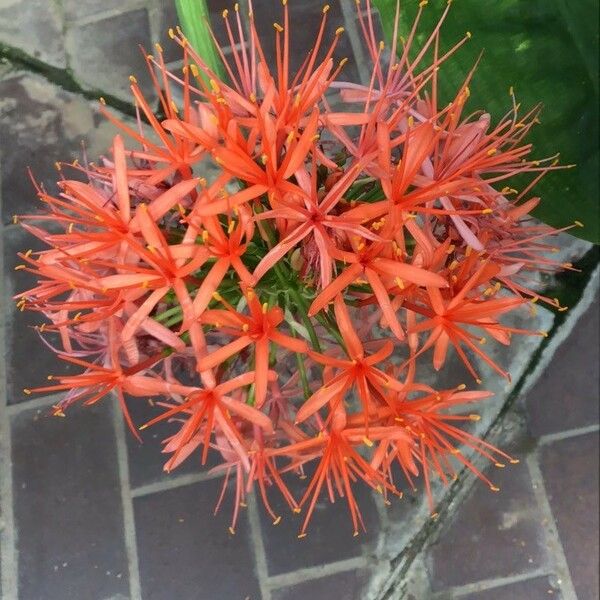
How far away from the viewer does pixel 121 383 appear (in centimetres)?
47

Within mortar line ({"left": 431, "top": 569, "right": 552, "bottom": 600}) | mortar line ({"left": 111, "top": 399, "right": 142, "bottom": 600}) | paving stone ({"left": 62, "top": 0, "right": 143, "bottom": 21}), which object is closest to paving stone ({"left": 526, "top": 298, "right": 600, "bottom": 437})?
mortar line ({"left": 431, "top": 569, "right": 552, "bottom": 600})

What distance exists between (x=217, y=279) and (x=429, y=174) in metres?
0.17

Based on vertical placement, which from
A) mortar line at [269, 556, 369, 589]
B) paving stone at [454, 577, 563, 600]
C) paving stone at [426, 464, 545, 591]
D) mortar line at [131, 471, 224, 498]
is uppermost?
mortar line at [131, 471, 224, 498]

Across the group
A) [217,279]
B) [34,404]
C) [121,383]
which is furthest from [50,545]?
[217,279]

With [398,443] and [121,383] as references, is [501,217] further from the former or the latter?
[121,383]

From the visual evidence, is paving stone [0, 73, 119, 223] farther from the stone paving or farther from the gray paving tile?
the gray paving tile

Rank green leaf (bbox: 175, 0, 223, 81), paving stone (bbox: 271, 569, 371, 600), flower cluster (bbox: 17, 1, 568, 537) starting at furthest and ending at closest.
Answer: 1. paving stone (bbox: 271, 569, 371, 600)
2. green leaf (bbox: 175, 0, 223, 81)
3. flower cluster (bbox: 17, 1, 568, 537)

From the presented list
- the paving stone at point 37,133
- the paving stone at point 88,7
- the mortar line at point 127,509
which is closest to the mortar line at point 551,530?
the mortar line at point 127,509

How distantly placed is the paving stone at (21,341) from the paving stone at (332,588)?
435 millimetres

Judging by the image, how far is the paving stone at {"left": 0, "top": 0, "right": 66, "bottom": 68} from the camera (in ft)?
3.24

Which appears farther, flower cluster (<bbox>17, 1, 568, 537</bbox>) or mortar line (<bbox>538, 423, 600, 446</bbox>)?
mortar line (<bbox>538, 423, 600, 446</bbox>)

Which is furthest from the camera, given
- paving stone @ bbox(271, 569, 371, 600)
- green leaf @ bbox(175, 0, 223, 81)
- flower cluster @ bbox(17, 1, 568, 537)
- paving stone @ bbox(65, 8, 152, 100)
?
paving stone @ bbox(65, 8, 152, 100)

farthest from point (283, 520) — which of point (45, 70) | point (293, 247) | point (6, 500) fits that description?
point (45, 70)

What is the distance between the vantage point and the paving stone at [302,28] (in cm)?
96
